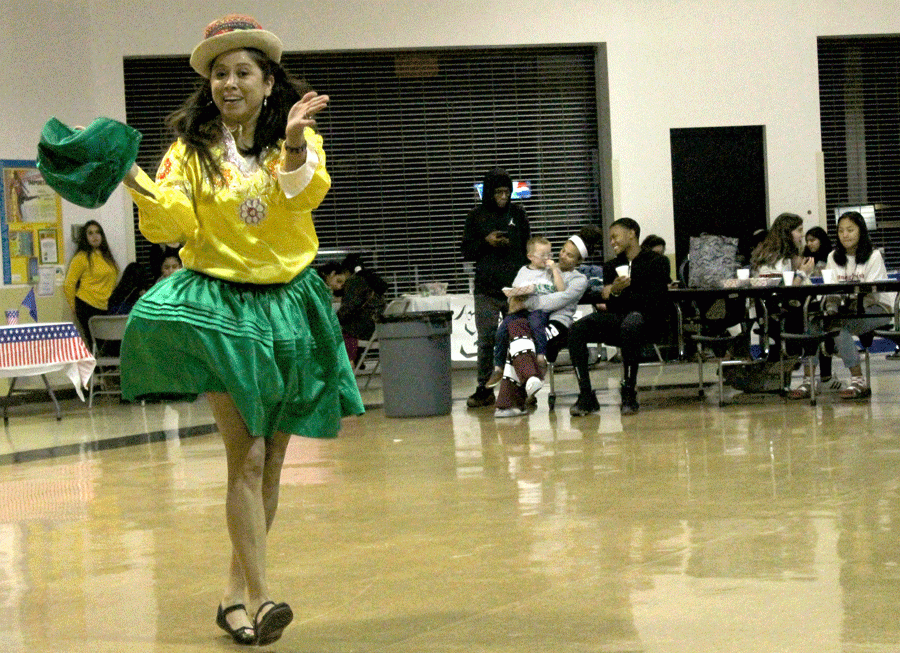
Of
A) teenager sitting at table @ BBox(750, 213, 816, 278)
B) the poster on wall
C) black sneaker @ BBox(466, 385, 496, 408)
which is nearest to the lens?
black sneaker @ BBox(466, 385, 496, 408)

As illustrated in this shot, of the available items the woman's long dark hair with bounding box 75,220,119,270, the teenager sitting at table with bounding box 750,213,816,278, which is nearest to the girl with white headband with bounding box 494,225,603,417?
the teenager sitting at table with bounding box 750,213,816,278

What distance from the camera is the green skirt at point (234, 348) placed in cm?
301

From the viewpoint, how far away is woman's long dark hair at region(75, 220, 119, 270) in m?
12.2

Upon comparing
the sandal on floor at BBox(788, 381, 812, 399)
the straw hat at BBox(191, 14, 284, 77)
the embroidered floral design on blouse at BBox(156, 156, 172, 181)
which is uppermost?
the straw hat at BBox(191, 14, 284, 77)

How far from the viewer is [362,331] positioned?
10938 millimetres

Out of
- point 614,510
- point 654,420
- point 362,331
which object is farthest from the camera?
point 362,331

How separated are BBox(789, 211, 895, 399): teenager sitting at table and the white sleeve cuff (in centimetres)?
577

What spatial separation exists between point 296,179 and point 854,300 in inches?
259

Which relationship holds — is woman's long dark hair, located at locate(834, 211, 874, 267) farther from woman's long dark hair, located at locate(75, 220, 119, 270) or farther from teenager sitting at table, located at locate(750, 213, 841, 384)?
woman's long dark hair, located at locate(75, 220, 119, 270)

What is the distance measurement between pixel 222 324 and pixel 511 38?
10.9 meters

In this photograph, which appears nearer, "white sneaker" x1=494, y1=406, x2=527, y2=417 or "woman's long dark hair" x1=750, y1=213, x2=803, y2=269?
"white sneaker" x1=494, y1=406, x2=527, y2=417

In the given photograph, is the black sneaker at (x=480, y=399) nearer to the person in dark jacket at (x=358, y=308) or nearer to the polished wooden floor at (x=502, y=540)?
the polished wooden floor at (x=502, y=540)

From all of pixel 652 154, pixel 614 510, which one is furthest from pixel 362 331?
pixel 614 510

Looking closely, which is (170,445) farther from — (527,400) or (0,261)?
(0,261)
